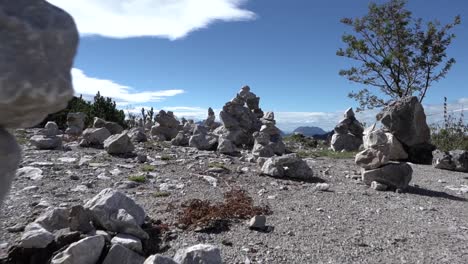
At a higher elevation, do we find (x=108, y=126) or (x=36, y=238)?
(x=108, y=126)

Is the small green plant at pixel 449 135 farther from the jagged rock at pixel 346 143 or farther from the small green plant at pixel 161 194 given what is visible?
the small green plant at pixel 161 194

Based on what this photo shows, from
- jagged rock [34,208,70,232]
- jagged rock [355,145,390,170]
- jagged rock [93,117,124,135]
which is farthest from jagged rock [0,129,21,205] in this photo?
jagged rock [93,117,124,135]

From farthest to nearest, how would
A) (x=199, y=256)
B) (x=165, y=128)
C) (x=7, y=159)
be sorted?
1. (x=165, y=128)
2. (x=199, y=256)
3. (x=7, y=159)

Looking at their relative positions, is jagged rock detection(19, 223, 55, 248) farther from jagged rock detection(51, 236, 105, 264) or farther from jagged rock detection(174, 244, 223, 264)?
jagged rock detection(174, 244, 223, 264)

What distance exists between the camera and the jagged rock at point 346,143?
72.8 feet

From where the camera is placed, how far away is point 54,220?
6344mm

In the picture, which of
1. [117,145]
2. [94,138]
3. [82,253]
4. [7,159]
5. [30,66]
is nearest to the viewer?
[30,66]

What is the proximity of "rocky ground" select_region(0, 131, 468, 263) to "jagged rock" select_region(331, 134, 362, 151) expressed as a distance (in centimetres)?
720

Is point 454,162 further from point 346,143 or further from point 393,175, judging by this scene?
point 346,143

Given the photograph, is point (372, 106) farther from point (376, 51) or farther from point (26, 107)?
point (26, 107)

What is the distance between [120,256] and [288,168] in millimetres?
7587

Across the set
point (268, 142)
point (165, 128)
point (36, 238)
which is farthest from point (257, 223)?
point (165, 128)

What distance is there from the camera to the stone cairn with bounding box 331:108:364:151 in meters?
22.2

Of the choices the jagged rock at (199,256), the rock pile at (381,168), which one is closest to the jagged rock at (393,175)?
the rock pile at (381,168)
